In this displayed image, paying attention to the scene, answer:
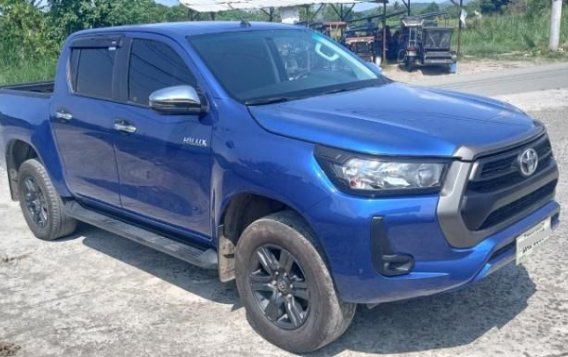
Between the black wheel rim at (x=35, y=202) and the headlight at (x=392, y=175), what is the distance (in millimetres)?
3754

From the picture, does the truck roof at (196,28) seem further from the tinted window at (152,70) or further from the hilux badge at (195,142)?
the hilux badge at (195,142)

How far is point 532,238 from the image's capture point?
150 inches

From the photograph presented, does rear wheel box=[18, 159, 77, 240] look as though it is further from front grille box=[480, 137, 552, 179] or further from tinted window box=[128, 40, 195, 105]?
front grille box=[480, 137, 552, 179]

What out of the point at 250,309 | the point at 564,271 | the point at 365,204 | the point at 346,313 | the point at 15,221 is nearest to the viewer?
the point at 365,204

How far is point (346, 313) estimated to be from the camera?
12.1ft

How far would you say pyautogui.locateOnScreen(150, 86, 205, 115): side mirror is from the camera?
414 cm

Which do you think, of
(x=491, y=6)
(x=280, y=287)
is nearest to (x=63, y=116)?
(x=280, y=287)

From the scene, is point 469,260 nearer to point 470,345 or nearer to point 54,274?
point 470,345

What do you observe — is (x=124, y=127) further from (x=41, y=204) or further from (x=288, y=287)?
(x=41, y=204)

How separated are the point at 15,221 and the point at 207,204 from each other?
11.8 ft

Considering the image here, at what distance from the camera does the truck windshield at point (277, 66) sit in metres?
4.38

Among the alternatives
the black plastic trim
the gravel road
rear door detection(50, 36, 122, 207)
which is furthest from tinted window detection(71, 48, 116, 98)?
the black plastic trim

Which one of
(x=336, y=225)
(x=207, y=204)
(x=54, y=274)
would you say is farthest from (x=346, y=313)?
(x=54, y=274)

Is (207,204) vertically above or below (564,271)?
above
